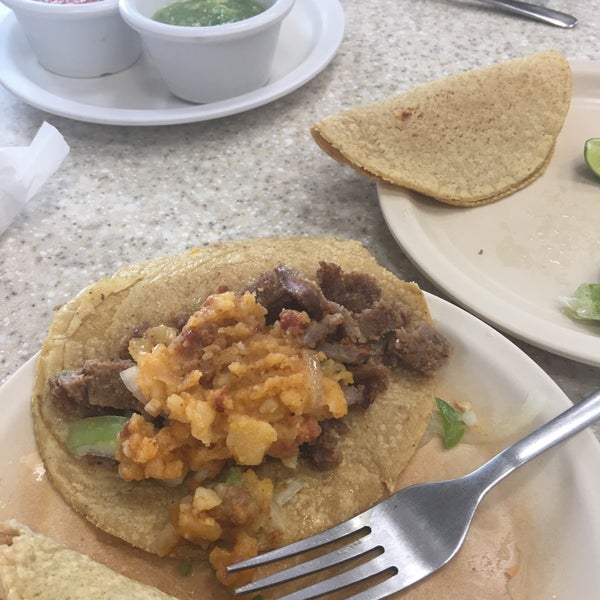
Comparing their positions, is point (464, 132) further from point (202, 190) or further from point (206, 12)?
point (206, 12)

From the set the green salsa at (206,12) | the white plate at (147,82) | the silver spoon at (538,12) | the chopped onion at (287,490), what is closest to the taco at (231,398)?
the chopped onion at (287,490)

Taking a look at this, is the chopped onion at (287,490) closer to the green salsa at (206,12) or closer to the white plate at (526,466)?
the white plate at (526,466)

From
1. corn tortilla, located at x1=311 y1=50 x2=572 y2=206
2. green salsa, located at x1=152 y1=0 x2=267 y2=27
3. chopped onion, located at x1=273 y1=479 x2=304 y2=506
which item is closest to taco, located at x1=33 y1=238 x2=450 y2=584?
chopped onion, located at x1=273 y1=479 x2=304 y2=506

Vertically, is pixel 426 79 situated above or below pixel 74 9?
below

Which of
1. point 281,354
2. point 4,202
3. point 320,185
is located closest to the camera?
point 281,354

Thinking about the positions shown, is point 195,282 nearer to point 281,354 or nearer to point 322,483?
point 281,354

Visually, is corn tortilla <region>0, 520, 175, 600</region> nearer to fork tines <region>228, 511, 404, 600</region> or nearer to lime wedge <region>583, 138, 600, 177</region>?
fork tines <region>228, 511, 404, 600</region>

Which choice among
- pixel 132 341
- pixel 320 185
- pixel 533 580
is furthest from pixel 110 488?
pixel 320 185
